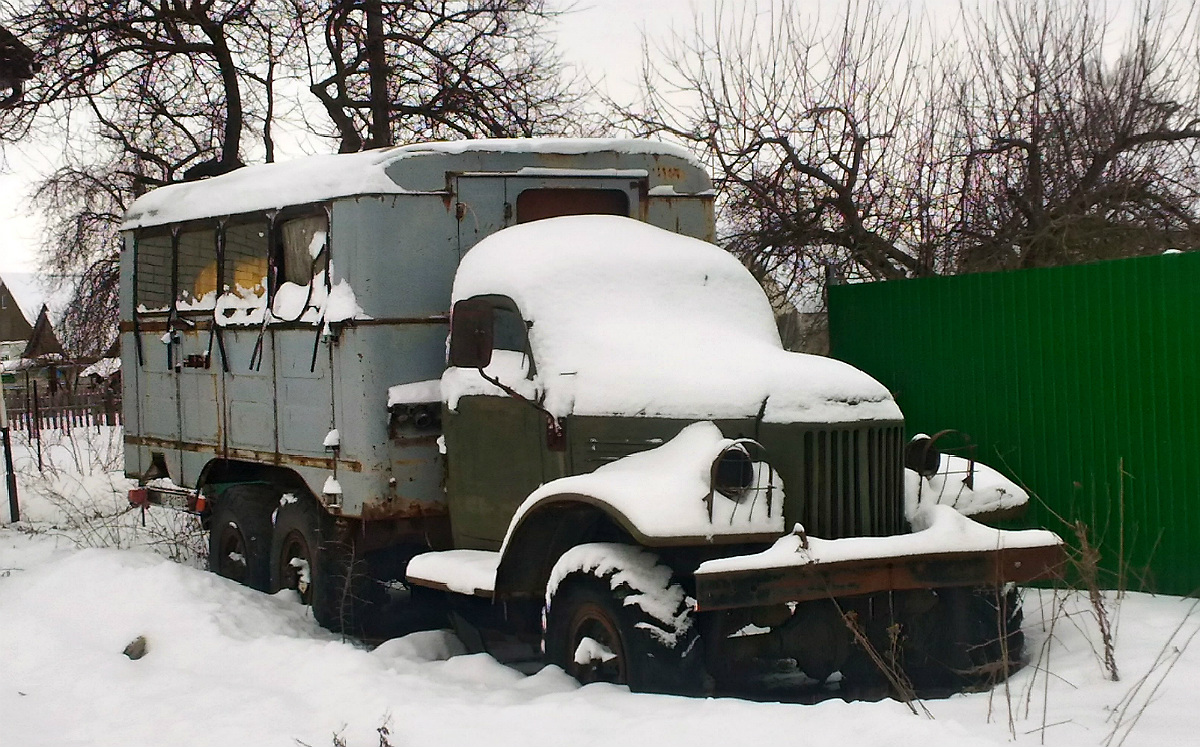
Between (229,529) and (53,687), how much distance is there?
3.29 m

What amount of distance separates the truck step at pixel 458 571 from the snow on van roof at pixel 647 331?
2.87 feet

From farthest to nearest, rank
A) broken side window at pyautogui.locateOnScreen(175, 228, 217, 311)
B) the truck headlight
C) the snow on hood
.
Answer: broken side window at pyautogui.locateOnScreen(175, 228, 217, 311)
the truck headlight
the snow on hood

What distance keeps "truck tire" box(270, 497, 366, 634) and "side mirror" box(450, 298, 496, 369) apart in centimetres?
181

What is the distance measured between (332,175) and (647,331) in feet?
8.38

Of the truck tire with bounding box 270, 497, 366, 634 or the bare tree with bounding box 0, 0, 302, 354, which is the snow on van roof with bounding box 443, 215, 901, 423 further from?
the bare tree with bounding box 0, 0, 302, 354

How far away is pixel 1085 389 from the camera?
27.0 ft

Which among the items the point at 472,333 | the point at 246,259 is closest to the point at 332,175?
the point at 246,259

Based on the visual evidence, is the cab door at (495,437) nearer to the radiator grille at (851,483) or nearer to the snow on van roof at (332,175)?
the snow on van roof at (332,175)

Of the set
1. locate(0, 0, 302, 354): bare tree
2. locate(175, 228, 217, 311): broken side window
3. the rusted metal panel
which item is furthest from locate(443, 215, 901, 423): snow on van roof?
locate(0, 0, 302, 354): bare tree

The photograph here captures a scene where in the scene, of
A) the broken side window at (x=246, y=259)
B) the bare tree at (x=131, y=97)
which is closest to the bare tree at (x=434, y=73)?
the bare tree at (x=131, y=97)

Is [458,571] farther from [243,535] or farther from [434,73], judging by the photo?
[434,73]

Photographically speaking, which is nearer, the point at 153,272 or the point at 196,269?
the point at 196,269

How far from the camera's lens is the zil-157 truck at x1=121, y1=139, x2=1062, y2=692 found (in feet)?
18.7

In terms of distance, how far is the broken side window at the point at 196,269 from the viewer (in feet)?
31.7
